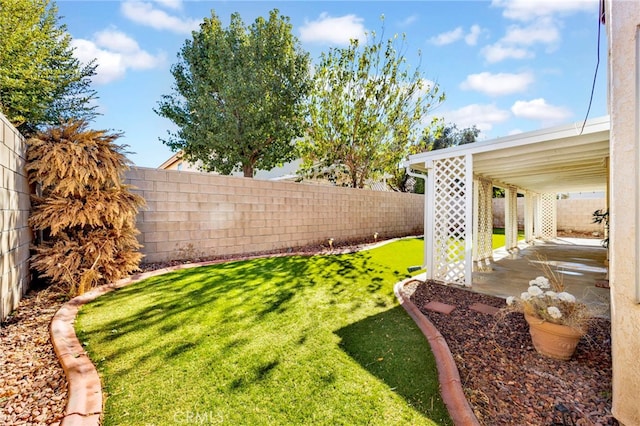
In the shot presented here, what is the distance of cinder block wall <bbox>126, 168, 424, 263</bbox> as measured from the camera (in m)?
6.57

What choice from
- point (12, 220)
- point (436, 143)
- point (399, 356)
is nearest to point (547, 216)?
point (436, 143)

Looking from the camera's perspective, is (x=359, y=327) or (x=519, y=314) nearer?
(x=359, y=327)

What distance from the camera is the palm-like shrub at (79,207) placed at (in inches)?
167

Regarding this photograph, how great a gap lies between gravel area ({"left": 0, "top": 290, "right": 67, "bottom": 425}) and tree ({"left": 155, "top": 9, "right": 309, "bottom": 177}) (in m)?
9.07

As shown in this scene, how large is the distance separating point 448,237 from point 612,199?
3.96m

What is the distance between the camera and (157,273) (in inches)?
223

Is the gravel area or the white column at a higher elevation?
the white column

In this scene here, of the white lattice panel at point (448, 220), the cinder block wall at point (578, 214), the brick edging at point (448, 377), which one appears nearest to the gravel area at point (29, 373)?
the brick edging at point (448, 377)

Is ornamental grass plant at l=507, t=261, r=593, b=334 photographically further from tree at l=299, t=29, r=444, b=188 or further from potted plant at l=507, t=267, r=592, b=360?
tree at l=299, t=29, r=444, b=188

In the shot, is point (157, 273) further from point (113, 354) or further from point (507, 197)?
point (507, 197)

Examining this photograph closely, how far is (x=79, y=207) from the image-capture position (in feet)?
14.5

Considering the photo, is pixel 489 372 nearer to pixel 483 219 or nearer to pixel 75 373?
pixel 75 373

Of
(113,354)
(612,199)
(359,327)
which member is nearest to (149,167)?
(113,354)

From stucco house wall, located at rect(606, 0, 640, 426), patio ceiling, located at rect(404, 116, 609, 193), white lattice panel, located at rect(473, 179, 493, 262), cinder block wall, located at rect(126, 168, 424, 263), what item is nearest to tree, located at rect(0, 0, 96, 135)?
cinder block wall, located at rect(126, 168, 424, 263)
